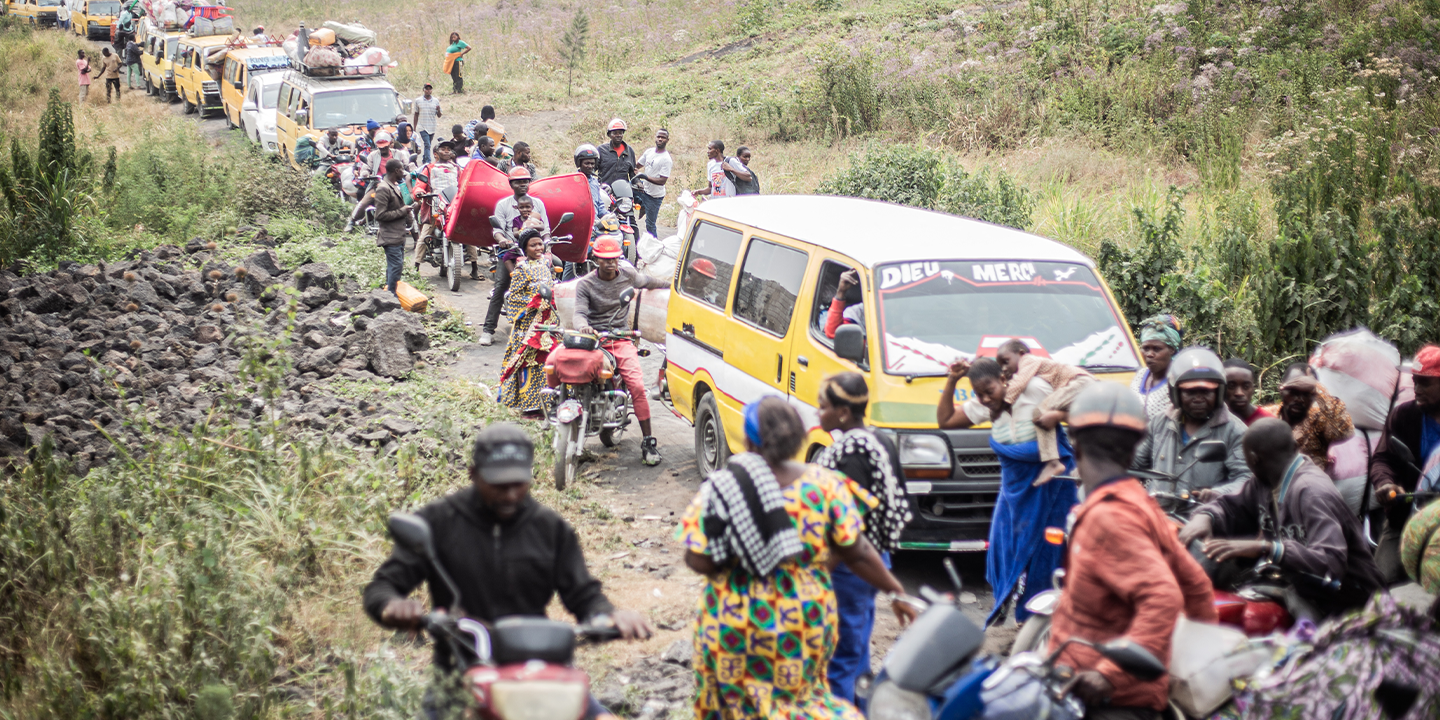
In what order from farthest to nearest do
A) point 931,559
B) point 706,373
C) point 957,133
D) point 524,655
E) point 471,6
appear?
point 471,6 < point 957,133 < point 706,373 < point 931,559 < point 524,655

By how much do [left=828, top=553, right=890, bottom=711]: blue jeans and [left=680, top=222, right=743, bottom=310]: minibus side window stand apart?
3752 mm

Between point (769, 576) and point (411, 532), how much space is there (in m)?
1.09

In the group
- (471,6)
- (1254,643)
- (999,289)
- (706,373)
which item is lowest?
(706,373)

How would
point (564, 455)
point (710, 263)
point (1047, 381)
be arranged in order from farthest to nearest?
point (710, 263), point (564, 455), point (1047, 381)

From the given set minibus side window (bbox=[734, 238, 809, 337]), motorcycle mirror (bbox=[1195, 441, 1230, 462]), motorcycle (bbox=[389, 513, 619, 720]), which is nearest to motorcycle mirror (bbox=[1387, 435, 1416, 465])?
motorcycle mirror (bbox=[1195, 441, 1230, 462])

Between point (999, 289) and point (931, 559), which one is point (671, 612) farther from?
point (999, 289)

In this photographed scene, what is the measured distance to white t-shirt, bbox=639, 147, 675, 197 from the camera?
15305mm

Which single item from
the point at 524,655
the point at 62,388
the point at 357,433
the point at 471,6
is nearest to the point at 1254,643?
the point at 524,655

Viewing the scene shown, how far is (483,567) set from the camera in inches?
132

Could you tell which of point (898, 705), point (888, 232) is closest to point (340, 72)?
point (888, 232)

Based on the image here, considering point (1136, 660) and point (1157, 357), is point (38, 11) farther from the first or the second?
point (1136, 660)

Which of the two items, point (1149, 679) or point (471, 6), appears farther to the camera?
point (471, 6)

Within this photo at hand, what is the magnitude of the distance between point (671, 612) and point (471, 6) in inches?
1514

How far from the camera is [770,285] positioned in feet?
23.7
